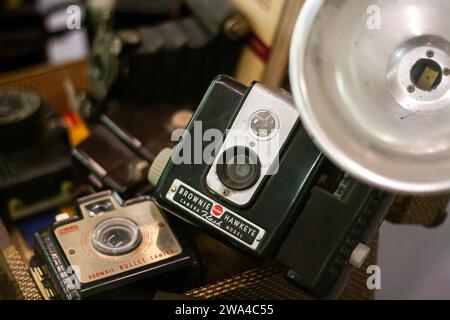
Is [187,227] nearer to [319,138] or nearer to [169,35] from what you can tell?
[319,138]

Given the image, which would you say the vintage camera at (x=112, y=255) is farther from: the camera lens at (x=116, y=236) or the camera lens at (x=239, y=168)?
the camera lens at (x=239, y=168)

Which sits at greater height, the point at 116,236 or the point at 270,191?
the point at 270,191

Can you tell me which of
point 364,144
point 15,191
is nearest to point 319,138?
point 364,144

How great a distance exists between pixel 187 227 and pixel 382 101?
294 millimetres

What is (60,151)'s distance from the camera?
1.14 meters

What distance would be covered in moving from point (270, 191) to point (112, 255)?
0.20 m

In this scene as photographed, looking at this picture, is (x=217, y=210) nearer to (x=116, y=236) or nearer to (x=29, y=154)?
(x=116, y=236)

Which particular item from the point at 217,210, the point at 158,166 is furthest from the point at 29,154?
the point at 217,210

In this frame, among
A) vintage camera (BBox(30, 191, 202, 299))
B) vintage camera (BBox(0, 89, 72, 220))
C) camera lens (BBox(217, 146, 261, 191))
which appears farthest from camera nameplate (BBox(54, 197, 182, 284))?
vintage camera (BBox(0, 89, 72, 220))

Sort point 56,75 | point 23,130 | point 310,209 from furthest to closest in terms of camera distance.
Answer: point 56,75 → point 23,130 → point 310,209

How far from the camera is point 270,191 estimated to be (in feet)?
2.56

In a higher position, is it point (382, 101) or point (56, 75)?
point (382, 101)

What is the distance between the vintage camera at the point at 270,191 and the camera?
766 millimetres

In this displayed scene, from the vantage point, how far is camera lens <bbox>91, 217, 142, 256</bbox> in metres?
0.80
